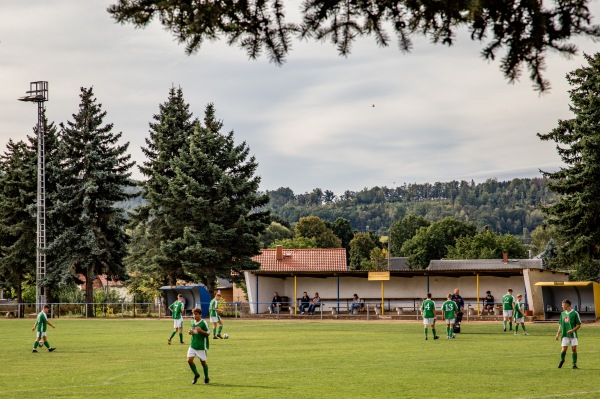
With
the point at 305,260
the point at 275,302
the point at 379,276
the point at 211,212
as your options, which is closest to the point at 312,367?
the point at 379,276

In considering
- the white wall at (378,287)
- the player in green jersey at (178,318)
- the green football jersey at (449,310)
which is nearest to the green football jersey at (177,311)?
the player in green jersey at (178,318)

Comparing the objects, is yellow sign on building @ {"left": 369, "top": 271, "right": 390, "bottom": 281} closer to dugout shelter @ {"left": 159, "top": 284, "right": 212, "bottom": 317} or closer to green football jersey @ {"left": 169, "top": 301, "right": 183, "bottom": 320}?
dugout shelter @ {"left": 159, "top": 284, "right": 212, "bottom": 317}

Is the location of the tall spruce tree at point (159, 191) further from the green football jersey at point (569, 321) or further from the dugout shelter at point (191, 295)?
the green football jersey at point (569, 321)

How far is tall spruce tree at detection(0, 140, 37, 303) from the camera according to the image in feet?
220

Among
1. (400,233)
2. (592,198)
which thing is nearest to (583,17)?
(592,198)

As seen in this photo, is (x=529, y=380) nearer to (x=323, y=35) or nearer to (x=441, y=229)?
(x=323, y=35)

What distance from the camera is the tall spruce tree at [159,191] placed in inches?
2496

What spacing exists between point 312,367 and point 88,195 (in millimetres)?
46398

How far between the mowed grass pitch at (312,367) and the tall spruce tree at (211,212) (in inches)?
966

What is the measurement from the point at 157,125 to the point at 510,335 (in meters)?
38.0

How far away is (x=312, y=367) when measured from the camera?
2192 centimetres

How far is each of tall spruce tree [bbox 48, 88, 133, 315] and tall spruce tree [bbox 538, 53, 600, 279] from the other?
3249cm

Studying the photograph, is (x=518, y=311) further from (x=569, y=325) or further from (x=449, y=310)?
(x=569, y=325)

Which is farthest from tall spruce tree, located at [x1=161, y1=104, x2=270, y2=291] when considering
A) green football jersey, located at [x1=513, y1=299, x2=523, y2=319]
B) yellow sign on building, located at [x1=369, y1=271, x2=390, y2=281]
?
green football jersey, located at [x1=513, y1=299, x2=523, y2=319]
